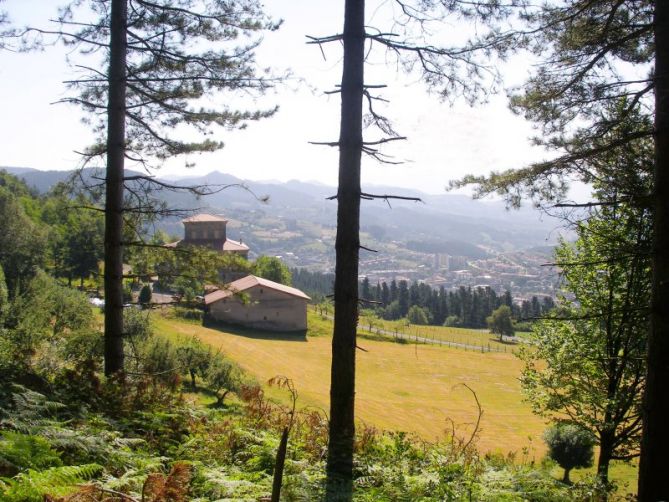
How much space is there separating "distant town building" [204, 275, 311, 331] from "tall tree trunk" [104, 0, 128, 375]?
4595 centimetres

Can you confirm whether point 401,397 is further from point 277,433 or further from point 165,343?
point 277,433

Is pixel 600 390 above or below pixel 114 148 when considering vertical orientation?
below

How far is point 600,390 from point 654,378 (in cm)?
626

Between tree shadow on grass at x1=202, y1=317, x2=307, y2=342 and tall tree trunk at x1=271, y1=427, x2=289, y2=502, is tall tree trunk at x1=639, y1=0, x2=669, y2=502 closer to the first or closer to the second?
tall tree trunk at x1=271, y1=427, x2=289, y2=502

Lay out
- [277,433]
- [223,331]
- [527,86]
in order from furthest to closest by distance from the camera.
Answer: [223,331] → [527,86] → [277,433]

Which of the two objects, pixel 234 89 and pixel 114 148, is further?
pixel 234 89

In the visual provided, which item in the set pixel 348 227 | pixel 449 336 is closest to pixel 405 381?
pixel 348 227

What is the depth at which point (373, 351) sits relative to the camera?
54594mm

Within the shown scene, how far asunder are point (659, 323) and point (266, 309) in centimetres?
5183

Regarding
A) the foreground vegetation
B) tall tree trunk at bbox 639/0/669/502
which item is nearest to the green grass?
the foreground vegetation

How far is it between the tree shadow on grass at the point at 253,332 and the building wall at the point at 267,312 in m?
0.57

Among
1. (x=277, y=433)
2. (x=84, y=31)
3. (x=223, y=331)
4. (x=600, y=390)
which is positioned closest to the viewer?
(x=277, y=433)

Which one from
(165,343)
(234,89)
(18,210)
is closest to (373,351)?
(165,343)

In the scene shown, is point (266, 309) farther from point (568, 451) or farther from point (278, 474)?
point (278, 474)
